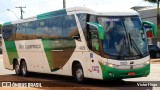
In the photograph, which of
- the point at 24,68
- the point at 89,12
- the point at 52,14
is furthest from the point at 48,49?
the point at 89,12

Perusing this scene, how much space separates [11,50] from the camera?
25688mm

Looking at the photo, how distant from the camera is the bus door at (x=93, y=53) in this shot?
16391mm

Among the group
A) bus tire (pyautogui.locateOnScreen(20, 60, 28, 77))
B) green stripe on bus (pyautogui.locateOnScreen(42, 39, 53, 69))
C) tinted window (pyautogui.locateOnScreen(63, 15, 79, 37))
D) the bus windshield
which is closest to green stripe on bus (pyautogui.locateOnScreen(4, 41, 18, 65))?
bus tire (pyautogui.locateOnScreen(20, 60, 28, 77))

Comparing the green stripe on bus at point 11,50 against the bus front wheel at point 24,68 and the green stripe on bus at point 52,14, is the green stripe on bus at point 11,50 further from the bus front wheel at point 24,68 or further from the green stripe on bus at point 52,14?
the green stripe on bus at point 52,14

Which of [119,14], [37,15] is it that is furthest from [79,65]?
[37,15]

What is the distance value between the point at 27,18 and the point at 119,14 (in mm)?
8112

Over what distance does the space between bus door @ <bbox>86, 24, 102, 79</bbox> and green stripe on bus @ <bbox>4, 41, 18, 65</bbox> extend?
8.93m

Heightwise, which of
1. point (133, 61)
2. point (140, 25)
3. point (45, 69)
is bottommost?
point (45, 69)

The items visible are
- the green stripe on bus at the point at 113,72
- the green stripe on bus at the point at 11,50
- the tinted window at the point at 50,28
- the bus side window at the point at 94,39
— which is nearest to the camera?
the green stripe on bus at the point at 113,72

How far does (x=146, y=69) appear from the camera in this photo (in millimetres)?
16547

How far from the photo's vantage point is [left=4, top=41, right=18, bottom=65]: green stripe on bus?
82.7 feet

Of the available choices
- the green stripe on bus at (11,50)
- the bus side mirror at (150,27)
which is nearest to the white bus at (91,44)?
the bus side mirror at (150,27)

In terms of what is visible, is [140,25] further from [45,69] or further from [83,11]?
[45,69]

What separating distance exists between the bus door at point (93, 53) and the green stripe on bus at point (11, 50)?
29.3ft
